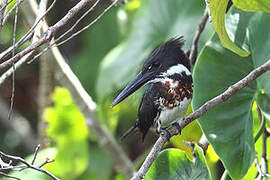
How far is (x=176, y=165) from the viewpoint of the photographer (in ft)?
5.70

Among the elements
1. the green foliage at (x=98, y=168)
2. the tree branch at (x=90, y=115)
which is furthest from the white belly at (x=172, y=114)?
the green foliage at (x=98, y=168)

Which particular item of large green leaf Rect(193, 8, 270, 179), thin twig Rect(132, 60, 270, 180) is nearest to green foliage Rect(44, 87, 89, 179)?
large green leaf Rect(193, 8, 270, 179)

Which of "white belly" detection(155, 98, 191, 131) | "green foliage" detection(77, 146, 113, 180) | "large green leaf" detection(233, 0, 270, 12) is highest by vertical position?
"large green leaf" detection(233, 0, 270, 12)

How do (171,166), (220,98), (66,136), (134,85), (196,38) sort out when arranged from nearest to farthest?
(220,98)
(171,166)
(134,85)
(196,38)
(66,136)

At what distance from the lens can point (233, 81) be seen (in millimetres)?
1905

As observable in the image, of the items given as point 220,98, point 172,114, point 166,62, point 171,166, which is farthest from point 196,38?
point 220,98

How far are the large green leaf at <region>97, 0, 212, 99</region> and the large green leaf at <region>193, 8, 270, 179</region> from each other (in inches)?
32.5

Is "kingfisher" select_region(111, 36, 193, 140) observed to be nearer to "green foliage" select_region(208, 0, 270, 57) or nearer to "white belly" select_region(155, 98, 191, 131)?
"white belly" select_region(155, 98, 191, 131)

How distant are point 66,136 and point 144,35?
0.67 meters

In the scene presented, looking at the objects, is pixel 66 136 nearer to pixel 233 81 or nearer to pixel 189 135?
pixel 189 135

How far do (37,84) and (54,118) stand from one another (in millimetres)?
1061

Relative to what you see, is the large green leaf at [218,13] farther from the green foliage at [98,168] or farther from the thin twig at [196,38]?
the green foliage at [98,168]

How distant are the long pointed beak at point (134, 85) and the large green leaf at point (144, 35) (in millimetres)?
821

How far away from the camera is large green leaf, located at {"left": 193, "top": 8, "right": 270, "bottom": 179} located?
1832mm
